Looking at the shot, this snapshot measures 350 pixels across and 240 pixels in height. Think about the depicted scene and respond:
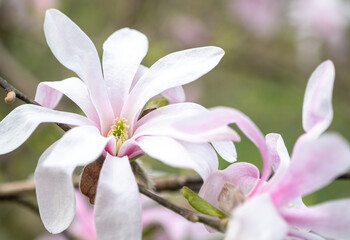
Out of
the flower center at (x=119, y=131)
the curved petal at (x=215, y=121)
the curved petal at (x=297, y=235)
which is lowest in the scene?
the flower center at (x=119, y=131)

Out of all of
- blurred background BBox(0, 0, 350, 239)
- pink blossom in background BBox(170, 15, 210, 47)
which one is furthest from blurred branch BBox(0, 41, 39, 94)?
pink blossom in background BBox(170, 15, 210, 47)

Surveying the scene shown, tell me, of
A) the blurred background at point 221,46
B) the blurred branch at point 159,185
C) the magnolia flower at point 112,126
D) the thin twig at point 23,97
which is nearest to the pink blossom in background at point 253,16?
the blurred background at point 221,46

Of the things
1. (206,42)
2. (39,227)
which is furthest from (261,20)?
(39,227)

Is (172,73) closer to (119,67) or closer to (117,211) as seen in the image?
(119,67)

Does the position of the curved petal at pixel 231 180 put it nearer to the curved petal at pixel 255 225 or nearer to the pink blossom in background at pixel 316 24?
the curved petal at pixel 255 225

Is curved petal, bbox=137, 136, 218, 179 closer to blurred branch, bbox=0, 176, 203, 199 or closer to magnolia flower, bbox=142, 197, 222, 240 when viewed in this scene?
blurred branch, bbox=0, 176, 203, 199

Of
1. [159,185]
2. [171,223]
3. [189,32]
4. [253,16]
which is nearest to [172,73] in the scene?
[159,185]

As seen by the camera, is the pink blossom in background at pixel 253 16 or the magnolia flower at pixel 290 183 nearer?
the magnolia flower at pixel 290 183
